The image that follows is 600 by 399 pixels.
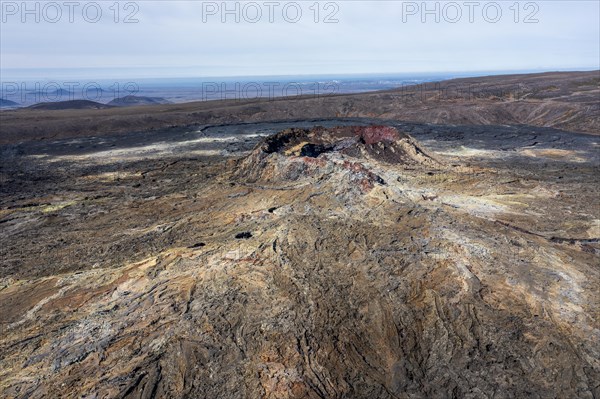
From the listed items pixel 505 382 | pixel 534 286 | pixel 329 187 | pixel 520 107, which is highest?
pixel 520 107

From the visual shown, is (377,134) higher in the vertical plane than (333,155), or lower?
higher

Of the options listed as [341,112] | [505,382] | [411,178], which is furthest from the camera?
[341,112]

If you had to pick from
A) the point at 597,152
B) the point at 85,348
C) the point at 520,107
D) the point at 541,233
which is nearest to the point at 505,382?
the point at 541,233

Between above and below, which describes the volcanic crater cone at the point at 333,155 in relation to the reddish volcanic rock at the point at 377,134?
below

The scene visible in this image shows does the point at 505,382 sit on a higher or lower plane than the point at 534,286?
lower

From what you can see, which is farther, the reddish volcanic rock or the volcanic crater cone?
the reddish volcanic rock

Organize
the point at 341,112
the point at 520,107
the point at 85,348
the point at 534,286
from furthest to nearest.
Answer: the point at 341,112, the point at 520,107, the point at 534,286, the point at 85,348

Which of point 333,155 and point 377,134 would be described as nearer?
point 333,155

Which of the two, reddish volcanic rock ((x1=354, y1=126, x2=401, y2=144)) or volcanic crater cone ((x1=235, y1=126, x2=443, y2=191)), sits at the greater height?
reddish volcanic rock ((x1=354, y1=126, x2=401, y2=144))

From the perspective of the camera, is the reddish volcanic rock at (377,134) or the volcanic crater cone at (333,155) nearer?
the volcanic crater cone at (333,155)

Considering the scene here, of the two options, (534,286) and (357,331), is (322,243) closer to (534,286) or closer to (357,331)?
(357,331)

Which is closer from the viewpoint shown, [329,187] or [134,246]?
[134,246]
